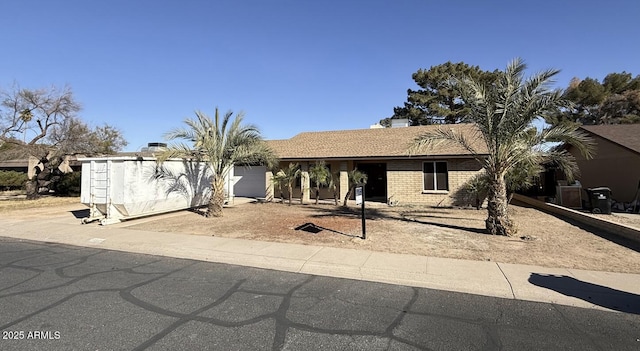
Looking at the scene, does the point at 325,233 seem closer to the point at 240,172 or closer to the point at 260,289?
the point at 260,289

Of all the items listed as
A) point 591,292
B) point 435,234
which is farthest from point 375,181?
point 591,292

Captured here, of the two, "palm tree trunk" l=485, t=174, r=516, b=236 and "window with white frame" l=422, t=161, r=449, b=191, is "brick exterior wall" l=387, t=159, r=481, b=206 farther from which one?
"palm tree trunk" l=485, t=174, r=516, b=236

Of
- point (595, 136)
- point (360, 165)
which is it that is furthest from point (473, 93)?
point (595, 136)

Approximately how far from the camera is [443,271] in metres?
6.11

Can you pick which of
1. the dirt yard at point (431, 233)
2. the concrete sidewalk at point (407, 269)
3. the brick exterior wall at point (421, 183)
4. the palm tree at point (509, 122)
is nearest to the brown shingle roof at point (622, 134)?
the dirt yard at point (431, 233)

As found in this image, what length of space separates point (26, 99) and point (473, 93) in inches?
1100

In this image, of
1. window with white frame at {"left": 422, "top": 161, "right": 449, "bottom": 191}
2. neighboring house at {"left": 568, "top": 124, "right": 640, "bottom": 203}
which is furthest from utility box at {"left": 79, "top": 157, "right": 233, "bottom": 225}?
neighboring house at {"left": 568, "top": 124, "right": 640, "bottom": 203}

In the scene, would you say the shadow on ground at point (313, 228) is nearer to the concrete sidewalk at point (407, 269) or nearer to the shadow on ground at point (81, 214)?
the concrete sidewalk at point (407, 269)

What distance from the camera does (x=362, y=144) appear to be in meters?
19.9

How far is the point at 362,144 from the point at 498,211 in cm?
1114

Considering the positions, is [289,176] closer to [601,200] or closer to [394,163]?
[394,163]

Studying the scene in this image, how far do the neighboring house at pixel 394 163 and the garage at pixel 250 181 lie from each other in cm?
205

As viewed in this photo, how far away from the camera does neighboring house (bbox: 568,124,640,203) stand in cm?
1438

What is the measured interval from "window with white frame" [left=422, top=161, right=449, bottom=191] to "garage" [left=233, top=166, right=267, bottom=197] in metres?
10.7
